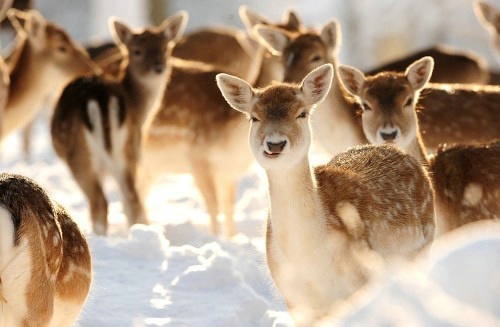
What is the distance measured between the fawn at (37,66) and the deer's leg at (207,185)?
2044mm

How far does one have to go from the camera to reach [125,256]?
20.6 feet

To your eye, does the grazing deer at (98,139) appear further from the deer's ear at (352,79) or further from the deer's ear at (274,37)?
the deer's ear at (352,79)

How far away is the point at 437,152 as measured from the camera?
21.6 ft

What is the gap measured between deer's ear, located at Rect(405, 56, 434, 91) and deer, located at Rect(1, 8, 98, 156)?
4.73 metres

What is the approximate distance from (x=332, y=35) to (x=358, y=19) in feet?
50.0

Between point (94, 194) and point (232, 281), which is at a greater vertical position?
point (232, 281)

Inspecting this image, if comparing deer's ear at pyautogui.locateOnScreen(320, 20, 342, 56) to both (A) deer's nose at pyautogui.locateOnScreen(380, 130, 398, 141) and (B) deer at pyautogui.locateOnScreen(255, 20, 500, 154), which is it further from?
(A) deer's nose at pyautogui.locateOnScreen(380, 130, 398, 141)

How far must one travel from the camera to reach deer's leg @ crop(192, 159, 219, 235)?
916 cm

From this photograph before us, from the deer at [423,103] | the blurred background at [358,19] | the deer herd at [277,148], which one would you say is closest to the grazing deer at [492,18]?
the deer herd at [277,148]

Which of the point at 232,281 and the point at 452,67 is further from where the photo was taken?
the point at 452,67

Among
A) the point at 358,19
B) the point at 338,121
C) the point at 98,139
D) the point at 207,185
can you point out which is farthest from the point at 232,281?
the point at 358,19

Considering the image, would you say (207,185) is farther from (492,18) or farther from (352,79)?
(492,18)

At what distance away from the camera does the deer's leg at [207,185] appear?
9157 mm

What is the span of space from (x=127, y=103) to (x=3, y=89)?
1830 mm
